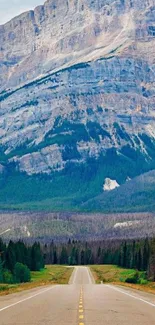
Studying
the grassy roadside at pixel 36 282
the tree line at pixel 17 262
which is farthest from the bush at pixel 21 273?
the grassy roadside at pixel 36 282

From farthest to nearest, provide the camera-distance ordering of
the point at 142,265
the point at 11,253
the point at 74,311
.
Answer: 1. the point at 142,265
2. the point at 11,253
3. the point at 74,311

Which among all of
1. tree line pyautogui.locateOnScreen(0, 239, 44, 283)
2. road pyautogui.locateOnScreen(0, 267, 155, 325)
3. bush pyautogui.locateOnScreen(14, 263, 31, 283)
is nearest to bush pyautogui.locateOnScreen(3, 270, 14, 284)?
tree line pyautogui.locateOnScreen(0, 239, 44, 283)

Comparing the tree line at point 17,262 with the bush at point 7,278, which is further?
the tree line at point 17,262

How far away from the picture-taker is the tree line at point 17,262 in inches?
5033

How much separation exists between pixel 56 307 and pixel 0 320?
31.8 feet

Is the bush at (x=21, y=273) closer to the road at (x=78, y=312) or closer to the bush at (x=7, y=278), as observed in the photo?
the bush at (x=7, y=278)

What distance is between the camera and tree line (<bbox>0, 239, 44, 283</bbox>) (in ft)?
419

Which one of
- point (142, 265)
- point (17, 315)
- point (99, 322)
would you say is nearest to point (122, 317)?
point (99, 322)

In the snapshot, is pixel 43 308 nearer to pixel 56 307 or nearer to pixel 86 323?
pixel 56 307

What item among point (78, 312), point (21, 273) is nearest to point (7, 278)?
point (21, 273)

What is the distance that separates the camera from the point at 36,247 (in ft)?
643

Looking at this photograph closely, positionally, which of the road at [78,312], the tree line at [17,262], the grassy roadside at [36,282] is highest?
the tree line at [17,262]

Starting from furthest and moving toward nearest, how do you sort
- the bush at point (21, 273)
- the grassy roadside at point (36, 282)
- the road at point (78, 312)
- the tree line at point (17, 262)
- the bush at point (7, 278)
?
the bush at point (21, 273), the tree line at point (17, 262), the bush at point (7, 278), the grassy roadside at point (36, 282), the road at point (78, 312)

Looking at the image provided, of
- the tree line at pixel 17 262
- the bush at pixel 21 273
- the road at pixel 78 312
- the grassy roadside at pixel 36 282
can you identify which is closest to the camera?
the road at pixel 78 312
